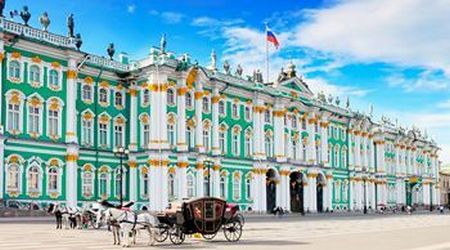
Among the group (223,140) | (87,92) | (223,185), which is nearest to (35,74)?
(87,92)

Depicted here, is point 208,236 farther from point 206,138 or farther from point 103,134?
point 206,138

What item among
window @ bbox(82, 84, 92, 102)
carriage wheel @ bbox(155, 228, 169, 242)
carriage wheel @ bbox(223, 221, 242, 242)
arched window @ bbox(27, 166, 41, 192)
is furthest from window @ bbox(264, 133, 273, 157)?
carriage wheel @ bbox(155, 228, 169, 242)

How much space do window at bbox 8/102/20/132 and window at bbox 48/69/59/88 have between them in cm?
344

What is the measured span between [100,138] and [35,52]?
9.85m

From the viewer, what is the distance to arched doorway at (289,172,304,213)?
74812mm

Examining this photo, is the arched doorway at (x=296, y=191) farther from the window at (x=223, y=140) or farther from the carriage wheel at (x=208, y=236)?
the carriage wheel at (x=208, y=236)

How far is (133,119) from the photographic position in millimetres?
56906

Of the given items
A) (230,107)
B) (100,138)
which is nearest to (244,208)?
(230,107)

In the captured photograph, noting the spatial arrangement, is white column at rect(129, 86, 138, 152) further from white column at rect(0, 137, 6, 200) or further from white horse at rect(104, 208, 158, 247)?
white horse at rect(104, 208, 158, 247)

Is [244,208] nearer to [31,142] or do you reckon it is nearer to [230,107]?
[230,107]

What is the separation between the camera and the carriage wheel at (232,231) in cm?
2581

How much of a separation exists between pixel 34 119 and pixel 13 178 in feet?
15.5

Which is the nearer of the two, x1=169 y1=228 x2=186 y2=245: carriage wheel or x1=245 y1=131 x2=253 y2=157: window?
x1=169 y1=228 x2=186 y2=245: carriage wheel

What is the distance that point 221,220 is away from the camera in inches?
1011
